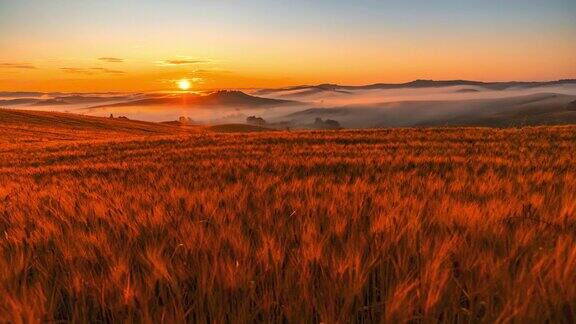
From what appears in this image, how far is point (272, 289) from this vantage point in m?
1.40

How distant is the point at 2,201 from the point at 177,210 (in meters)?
1.95

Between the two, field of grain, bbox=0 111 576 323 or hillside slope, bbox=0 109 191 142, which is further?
hillside slope, bbox=0 109 191 142

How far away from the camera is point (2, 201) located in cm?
369

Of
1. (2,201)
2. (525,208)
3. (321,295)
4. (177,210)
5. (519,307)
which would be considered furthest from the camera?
(2,201)

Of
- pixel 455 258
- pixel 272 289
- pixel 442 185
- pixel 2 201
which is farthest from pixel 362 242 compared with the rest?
pixel 2 201

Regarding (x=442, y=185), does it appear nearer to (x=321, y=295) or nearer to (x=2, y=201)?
(x=321, y=295)

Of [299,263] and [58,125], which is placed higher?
[299,263]

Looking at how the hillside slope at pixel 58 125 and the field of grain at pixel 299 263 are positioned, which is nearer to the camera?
the field of grain at pixel 299 263

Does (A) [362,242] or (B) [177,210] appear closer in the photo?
(A) [362,242]

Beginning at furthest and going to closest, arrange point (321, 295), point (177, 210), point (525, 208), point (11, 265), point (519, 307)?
point (177, 210) < point (525, 208) < point (11, 265) < point (321, 295) < point (519, 307)

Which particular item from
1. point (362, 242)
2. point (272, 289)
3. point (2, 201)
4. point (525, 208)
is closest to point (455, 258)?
point (362, 242)

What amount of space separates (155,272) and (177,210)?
1125 millimetres

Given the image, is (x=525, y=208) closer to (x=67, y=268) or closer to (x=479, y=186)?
(x=479, y=186)

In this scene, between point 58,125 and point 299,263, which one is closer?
point 299,263
